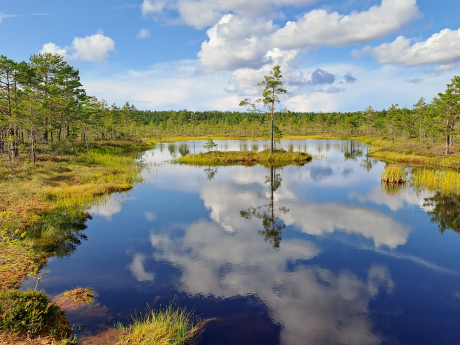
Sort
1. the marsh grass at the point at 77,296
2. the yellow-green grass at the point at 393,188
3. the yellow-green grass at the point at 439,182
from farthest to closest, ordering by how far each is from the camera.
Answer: the yellow-green grass at the point at 439,182, the yellow-green grass at the point at 393,188, the marsh grass at the point at 77,296

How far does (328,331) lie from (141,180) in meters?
32.5

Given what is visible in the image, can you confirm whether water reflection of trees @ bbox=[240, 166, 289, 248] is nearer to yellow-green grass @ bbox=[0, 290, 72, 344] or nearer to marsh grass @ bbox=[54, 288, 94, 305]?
marsh grass @ bbox=[54, 288, 94, 305]

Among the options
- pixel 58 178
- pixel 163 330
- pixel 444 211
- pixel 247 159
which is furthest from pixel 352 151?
pixel 163 330

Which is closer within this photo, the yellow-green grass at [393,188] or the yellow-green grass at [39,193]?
the yellow-green grass at [39,193]

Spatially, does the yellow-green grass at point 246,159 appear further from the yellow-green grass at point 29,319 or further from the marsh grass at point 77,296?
the yellow-green grass at point 29,319

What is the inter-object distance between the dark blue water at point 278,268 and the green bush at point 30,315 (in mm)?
941

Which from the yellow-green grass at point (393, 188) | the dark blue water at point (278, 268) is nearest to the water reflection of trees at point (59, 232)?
the dark blue water at point (278, 268)

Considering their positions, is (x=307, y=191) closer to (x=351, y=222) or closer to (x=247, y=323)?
(x=351, y=222)

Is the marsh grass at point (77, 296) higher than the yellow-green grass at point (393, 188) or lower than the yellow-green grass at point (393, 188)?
lower

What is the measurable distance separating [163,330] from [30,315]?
426 cm

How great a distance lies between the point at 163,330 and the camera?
9133mm

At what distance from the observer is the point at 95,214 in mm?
23859

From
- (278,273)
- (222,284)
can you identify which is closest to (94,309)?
(222,284)

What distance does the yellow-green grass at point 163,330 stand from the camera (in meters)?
8.83
